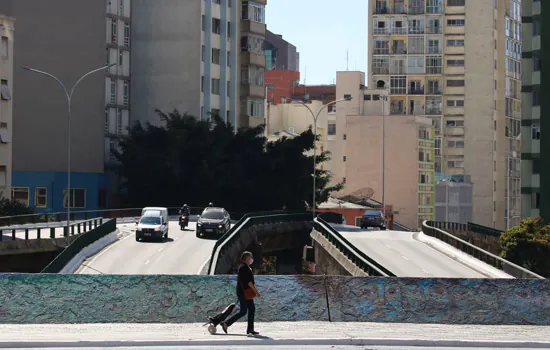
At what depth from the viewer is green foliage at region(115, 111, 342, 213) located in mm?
95000

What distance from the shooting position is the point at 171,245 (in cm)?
6481

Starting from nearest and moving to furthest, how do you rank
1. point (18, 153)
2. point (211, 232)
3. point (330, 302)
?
1. point (330, 302)
2. point (211, 232)
3. point (18, 153)

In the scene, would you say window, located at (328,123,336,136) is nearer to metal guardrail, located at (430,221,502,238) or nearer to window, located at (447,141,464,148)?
window, located at (447,141,464,148)

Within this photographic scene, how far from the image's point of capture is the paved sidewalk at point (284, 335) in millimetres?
22156

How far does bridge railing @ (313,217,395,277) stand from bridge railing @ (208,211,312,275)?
4.69 metres

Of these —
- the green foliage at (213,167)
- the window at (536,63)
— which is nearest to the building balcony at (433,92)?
the green foliage at (213,167)

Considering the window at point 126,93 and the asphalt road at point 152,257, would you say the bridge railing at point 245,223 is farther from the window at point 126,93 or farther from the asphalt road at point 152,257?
the window at point 126,93

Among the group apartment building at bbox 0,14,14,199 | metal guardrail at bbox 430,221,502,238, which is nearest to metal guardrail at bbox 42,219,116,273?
apartment building at bbox 0,14,14,199

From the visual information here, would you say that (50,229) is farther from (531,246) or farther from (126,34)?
(126,34)

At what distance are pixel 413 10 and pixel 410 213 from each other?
115 ft

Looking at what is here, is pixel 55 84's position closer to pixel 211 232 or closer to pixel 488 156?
pixel 211 232

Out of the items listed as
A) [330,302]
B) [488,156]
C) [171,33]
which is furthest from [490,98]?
[330,302]

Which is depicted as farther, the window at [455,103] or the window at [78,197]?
the window at [455,103]

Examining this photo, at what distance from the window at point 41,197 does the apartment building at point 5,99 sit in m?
11.7
